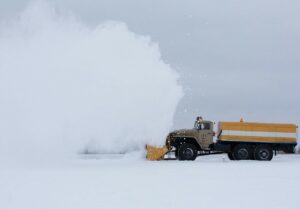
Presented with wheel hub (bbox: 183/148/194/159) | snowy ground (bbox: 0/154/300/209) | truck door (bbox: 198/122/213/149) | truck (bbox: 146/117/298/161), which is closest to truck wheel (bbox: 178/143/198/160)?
wheel hub (bbox: 183/148/194/159)

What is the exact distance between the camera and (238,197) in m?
12.4

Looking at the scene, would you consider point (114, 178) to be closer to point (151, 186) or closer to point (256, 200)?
point (151, 186)

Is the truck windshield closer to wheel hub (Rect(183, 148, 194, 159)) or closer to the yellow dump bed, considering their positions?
the yellow dump bed

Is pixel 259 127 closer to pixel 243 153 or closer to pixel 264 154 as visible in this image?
pixel 264 154

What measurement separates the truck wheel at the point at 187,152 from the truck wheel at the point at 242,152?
2526 millimetres

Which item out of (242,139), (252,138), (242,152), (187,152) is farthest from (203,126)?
(252,138)

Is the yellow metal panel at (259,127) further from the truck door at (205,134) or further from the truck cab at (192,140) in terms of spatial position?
the truck cab at (192,140)

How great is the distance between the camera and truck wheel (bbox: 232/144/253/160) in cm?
2839

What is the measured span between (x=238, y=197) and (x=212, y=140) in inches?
636

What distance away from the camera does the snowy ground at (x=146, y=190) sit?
37.5ft

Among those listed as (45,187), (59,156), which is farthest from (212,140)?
(45,187)

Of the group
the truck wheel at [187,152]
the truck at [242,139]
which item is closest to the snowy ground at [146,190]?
the truck wheel at [187,152]

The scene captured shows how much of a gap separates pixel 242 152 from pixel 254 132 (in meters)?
1.37

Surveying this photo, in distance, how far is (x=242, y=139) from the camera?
28.5 m
